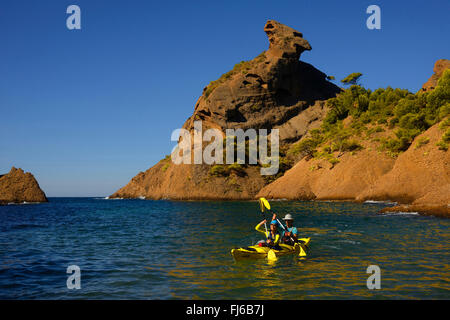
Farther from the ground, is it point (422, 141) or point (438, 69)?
point (438, 69)

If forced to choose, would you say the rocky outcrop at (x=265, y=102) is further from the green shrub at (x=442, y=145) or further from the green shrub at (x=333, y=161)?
the green shrub at (x=442, y=145)

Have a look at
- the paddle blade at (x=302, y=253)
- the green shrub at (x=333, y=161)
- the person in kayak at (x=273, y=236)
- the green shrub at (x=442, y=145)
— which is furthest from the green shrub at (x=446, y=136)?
the paddle blade at (x=302, y=253)

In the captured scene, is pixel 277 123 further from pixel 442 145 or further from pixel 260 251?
pixel 260 251

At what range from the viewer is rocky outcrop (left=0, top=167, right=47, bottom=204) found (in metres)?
93.5

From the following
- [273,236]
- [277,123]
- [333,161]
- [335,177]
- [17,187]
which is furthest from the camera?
[277,123]
